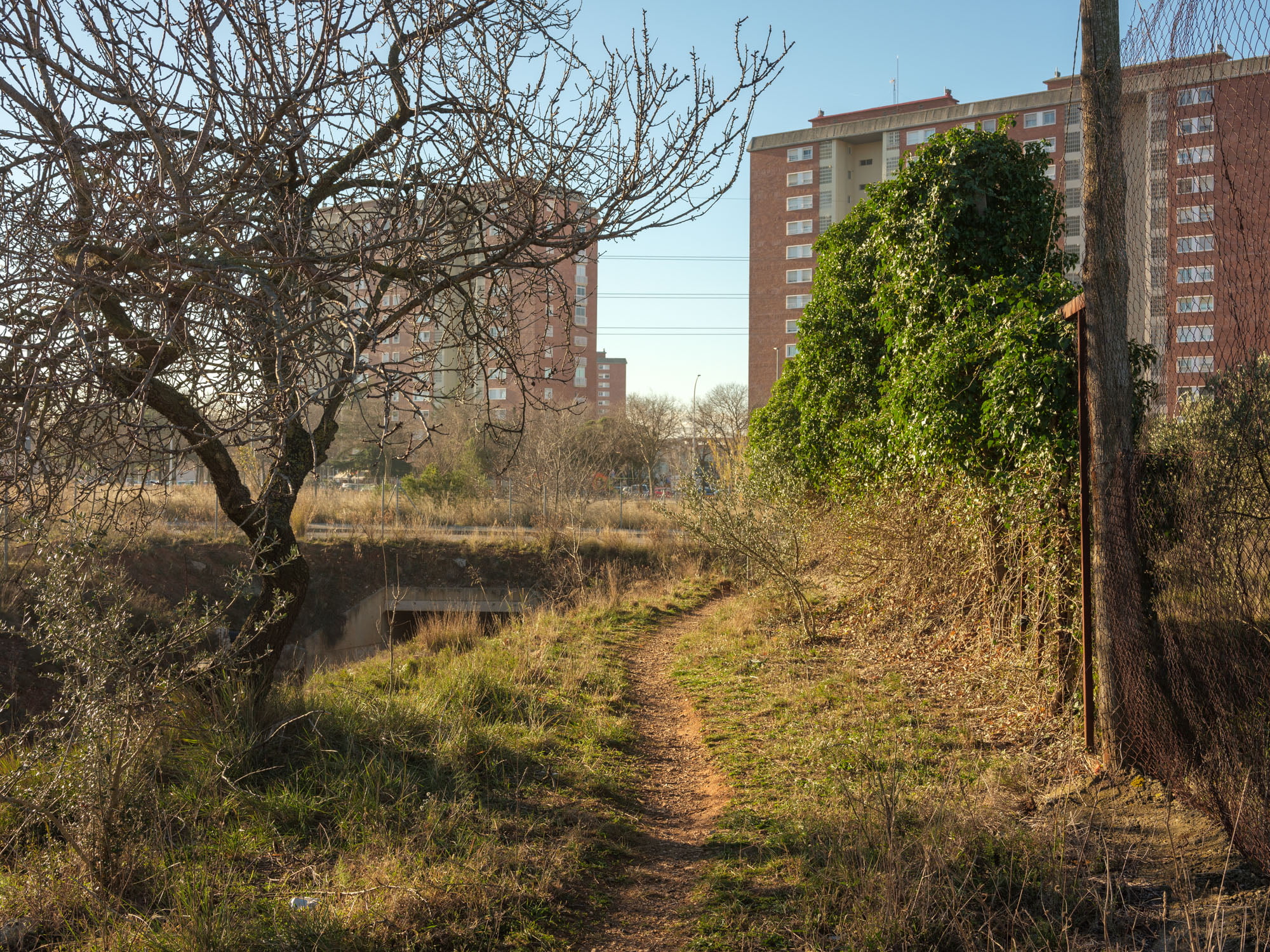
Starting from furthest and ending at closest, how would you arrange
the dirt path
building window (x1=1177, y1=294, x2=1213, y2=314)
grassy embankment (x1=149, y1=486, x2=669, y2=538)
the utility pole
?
grassy embankment (x1=149, y1=486, x2=669, y2=538)
the utility pole
building window (x1=1177, y1=294, x2=1213, y2=314)
the dirt path

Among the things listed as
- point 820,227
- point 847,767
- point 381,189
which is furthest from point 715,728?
point 820,227

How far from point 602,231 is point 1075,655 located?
4.48 meters

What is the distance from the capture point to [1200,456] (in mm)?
4504

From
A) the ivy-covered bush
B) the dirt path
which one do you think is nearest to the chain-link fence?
the ivy-covered bush

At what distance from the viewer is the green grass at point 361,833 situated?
337cm

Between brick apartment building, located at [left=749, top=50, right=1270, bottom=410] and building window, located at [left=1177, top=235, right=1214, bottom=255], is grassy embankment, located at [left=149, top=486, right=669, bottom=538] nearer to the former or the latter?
brick apartment building, located at [left=749, top=50, right=1270, bottom=410]

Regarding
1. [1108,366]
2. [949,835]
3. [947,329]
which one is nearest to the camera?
[949,835]

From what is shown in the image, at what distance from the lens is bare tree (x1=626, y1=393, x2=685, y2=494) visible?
3981cm

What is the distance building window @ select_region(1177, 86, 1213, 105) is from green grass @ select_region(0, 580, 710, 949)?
218 inches

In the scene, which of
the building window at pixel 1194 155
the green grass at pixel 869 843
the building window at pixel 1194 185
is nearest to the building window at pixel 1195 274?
the building window at pixel 1194 185

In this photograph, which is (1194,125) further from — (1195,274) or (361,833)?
(361,833)

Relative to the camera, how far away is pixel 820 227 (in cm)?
5941

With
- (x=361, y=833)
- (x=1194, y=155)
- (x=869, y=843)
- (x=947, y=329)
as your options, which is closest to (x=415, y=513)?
(x=947, y=329)

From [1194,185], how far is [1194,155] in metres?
0.17
